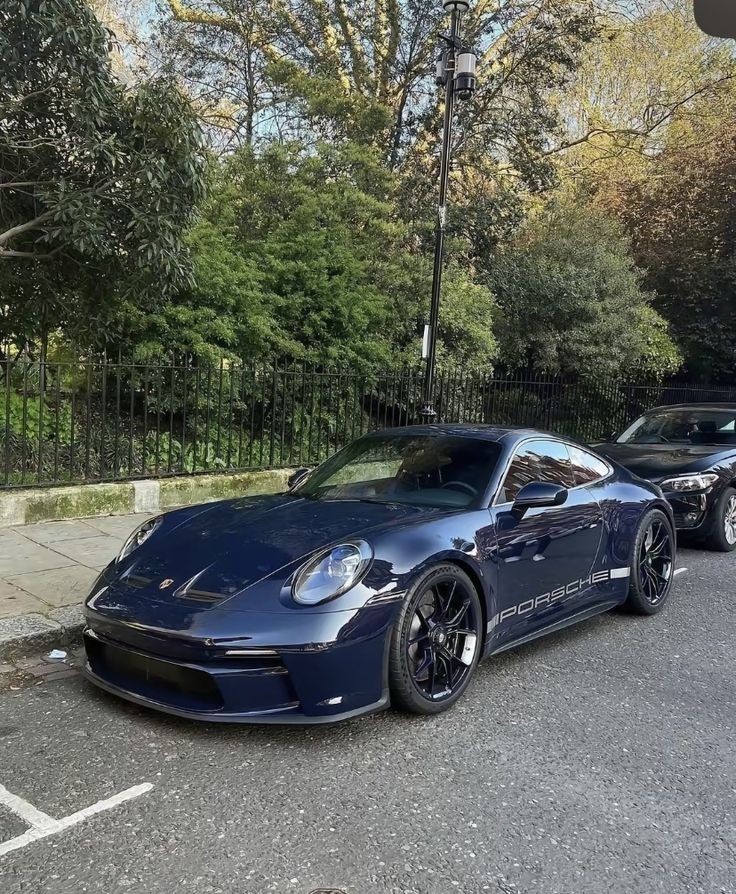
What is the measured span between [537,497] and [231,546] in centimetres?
171

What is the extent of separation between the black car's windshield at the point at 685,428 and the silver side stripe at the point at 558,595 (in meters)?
3.97

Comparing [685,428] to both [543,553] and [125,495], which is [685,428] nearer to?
[543,553]

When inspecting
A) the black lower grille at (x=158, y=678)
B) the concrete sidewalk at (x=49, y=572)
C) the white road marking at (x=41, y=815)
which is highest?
the black lower grille at (x=158, y=678)

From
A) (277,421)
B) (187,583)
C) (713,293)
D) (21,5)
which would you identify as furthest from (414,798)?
(713,293)

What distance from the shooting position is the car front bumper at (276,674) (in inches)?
122

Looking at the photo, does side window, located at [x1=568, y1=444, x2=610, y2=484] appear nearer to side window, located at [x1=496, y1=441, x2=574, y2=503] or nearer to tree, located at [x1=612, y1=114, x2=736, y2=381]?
side window, located at [x1=496, y1=441, x2=574, y2=503]

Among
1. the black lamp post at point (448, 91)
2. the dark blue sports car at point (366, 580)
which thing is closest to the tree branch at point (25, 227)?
the dark blue sports car at point (366, 580)

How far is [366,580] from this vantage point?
3.34 metres

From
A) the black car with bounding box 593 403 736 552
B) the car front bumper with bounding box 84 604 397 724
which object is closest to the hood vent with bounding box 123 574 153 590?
the car front bumper with bounding box 84 604 397 724

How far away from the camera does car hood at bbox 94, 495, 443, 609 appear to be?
3.38 meters

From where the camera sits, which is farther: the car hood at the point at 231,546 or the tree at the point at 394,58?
the tree at the point at 394,58

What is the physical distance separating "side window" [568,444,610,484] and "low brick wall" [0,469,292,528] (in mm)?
4775

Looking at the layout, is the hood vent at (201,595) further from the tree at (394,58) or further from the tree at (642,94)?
the tree at (642,94)

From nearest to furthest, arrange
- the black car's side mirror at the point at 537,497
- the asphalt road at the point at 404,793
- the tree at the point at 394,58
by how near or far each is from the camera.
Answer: the asphalt road at the point at 404,793 → the black car's side mirror at the point at 537,497 → the tree at the point at 394,58
